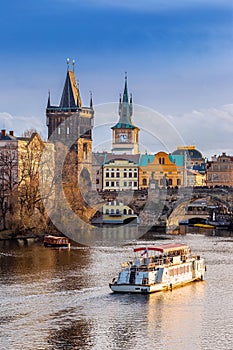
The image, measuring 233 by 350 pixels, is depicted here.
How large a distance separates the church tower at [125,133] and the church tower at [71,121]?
13035 mm

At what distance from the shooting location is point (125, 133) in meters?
146

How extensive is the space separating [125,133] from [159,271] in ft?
329

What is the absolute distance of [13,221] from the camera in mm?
74500

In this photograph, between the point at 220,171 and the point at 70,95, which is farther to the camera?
the point at 220,171

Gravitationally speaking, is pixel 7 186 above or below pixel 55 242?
above

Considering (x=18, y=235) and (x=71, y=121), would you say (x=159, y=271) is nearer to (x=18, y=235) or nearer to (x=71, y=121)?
(x=18, y=235)

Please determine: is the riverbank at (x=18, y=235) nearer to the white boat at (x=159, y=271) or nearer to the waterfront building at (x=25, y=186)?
the waterfront building at (x=25, y=186)

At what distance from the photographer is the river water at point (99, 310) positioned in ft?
116

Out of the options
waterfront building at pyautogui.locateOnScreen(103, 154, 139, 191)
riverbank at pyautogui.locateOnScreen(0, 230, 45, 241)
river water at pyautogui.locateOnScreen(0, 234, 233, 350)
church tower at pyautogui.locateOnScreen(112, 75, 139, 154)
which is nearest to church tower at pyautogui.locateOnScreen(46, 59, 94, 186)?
waterfront building at pyautogui.locateOnScreen(103, 154, 139, 191)

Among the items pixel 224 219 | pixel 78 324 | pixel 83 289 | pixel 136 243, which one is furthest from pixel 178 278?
pixel 224 219

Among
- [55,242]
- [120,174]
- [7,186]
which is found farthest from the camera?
[120,174]

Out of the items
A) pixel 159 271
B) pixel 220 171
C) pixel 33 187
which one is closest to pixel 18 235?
pixel 33 187

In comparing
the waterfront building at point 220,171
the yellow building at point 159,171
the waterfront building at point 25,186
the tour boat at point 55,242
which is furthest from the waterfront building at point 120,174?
the tour boat at point 55,242

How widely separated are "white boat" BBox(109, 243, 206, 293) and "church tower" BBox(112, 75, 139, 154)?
92144mm
